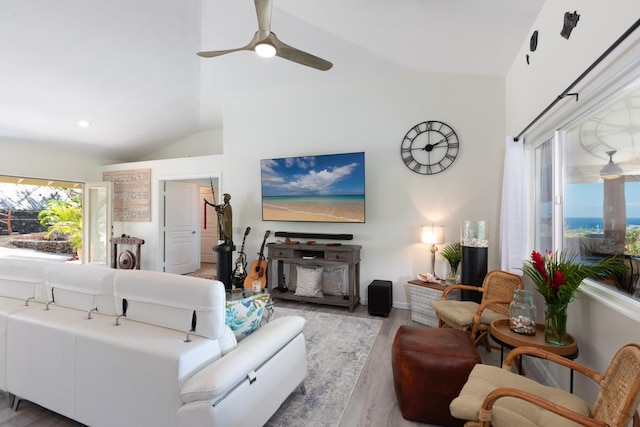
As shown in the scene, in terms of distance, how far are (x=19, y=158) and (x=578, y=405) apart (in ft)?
24.6

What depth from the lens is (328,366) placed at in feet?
7.91

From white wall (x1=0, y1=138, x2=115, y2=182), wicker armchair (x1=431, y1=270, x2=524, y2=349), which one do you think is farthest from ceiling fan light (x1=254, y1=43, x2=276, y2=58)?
white wall (x1=0, y1=138, x2=115, y2=182)

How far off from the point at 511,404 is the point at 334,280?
2803mm

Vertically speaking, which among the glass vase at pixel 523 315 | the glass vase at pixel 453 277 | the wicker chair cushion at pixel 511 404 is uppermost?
the glass vase at pixel 523 315

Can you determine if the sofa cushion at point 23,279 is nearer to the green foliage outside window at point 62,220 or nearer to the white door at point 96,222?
the white door at point 96,222

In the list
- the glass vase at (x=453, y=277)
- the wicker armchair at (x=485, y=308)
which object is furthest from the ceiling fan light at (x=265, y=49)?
the glass vase at (x=453, y=277)

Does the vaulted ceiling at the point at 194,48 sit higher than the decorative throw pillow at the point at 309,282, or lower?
higher

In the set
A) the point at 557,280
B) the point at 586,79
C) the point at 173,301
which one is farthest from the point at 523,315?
the point at 173,301

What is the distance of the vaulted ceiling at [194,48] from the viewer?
8.64ft

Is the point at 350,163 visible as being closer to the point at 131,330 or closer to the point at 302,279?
the point at 302,279

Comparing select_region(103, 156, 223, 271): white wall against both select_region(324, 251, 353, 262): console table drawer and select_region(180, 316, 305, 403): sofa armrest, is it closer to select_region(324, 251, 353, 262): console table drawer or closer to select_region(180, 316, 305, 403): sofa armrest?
select_region(324, 251, 353, 262): console table drawer

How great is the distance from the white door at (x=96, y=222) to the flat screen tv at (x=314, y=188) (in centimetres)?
380

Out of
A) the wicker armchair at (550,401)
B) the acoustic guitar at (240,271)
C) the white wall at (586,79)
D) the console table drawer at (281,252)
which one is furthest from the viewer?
the acoustic guitar at (240,271)

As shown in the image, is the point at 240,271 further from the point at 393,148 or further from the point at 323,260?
the point at 393,148
